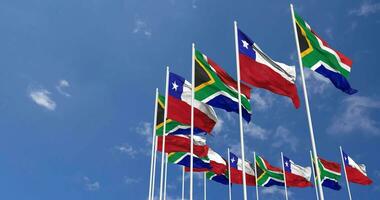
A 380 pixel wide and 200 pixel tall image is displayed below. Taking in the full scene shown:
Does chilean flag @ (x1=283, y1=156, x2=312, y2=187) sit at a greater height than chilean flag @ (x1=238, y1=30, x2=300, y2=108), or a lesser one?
greater

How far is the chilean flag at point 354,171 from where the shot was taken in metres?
34.8

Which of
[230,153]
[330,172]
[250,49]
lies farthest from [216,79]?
[330,172]

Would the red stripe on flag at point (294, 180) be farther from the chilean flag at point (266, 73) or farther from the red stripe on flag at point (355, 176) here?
the chilean flag at point (266, 73)

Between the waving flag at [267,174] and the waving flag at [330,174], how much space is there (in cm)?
370

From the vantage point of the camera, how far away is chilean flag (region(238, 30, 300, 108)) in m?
16.1

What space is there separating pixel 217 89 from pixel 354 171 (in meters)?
22.6

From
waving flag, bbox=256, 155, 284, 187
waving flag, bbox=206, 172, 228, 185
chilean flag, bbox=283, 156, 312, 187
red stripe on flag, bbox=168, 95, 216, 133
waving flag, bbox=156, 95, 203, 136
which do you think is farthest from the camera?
chilean flag, bbox=283, 156, 312, 187

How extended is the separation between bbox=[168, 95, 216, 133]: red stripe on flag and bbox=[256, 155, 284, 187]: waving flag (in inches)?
596

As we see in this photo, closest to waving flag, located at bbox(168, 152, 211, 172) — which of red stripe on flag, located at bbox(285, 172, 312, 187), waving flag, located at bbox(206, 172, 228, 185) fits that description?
waving flag, located at bbox(206, 172, 228, 185)

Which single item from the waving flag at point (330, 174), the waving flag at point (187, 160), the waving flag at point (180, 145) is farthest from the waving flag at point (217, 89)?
the waving flag at point (330, 174)

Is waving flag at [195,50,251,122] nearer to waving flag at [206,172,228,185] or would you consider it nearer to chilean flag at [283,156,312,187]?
waving flag at [206,172,228,185]

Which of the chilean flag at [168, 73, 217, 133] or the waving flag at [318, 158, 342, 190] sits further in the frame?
the waving flag at [318, 158, 342, 190]

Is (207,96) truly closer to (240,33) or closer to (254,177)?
(240,33)

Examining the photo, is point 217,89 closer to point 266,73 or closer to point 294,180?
point 266,73
